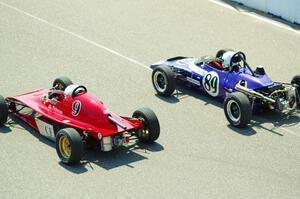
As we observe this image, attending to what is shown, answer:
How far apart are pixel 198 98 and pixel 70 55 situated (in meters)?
3.87

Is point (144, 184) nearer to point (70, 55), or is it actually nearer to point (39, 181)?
point (39, 181)

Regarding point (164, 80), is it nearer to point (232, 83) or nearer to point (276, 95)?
point (232, 83)

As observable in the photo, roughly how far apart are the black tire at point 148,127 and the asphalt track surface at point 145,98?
21cm

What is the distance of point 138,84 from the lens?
17297 millimetres

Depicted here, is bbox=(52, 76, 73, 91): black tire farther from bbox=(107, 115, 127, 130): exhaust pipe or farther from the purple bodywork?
the purple bodywork

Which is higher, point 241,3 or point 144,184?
point 241,3

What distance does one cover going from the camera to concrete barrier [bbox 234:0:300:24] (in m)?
21.4

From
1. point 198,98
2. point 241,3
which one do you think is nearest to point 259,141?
point 198,98

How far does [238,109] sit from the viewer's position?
14.9 meters

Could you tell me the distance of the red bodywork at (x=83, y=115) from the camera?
44.2ft

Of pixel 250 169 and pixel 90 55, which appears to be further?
pixel 90 55

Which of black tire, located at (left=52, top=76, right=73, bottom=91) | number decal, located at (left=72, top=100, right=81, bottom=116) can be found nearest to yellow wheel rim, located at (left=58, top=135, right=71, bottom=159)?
number decal, located at (left=72, top=100, right=81, bottom=116)

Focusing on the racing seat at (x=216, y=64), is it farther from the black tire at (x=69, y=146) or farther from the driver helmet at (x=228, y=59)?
the black tire at (x=69, y=146)

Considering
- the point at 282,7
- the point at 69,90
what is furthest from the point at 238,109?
the point at 282,7
